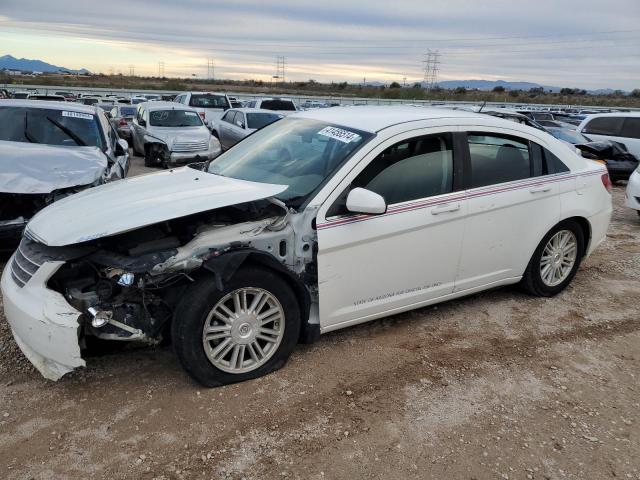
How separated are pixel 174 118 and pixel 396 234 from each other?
12374 millimetres

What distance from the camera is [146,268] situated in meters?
2.88

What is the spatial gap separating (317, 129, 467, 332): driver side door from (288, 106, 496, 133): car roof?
Answer: 0.62ft

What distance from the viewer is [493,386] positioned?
3.36m

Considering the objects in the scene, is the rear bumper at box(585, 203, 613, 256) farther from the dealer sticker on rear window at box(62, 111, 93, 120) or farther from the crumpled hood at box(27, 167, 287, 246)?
the dealer sticker on rear window at box(62, 111, 93, 120)

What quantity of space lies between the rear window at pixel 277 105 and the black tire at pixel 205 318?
17.7 metres

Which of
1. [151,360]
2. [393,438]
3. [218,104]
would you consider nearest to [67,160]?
[151,360]

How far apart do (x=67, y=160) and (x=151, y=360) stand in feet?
11.0

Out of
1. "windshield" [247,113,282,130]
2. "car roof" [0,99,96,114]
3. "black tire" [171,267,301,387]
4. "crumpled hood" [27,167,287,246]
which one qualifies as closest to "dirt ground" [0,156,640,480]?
"black tire" [171,267,301,387]

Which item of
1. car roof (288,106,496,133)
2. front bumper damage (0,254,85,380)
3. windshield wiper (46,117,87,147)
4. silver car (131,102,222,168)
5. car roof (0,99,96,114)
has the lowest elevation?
silver car (131,102,222,168)

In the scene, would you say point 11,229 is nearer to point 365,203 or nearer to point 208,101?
point 365,203

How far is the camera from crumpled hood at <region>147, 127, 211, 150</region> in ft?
42.7

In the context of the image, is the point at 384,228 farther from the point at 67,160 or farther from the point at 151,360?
the point at 67,160

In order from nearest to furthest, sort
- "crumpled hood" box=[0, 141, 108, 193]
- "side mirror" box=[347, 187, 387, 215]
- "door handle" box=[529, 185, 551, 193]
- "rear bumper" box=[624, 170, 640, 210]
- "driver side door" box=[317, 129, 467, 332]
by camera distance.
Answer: "side mirror" box=[347, 187, 387, 215] < "driver side door" box=[317, 129, 467, 332] < "door handle" box=[529, 185, 551, 193] < "crumpled hood" box=[0, 141, 108, 193] < "rear bumper" box=[624, 170, 640, 210]

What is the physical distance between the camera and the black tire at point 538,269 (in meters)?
4.55
